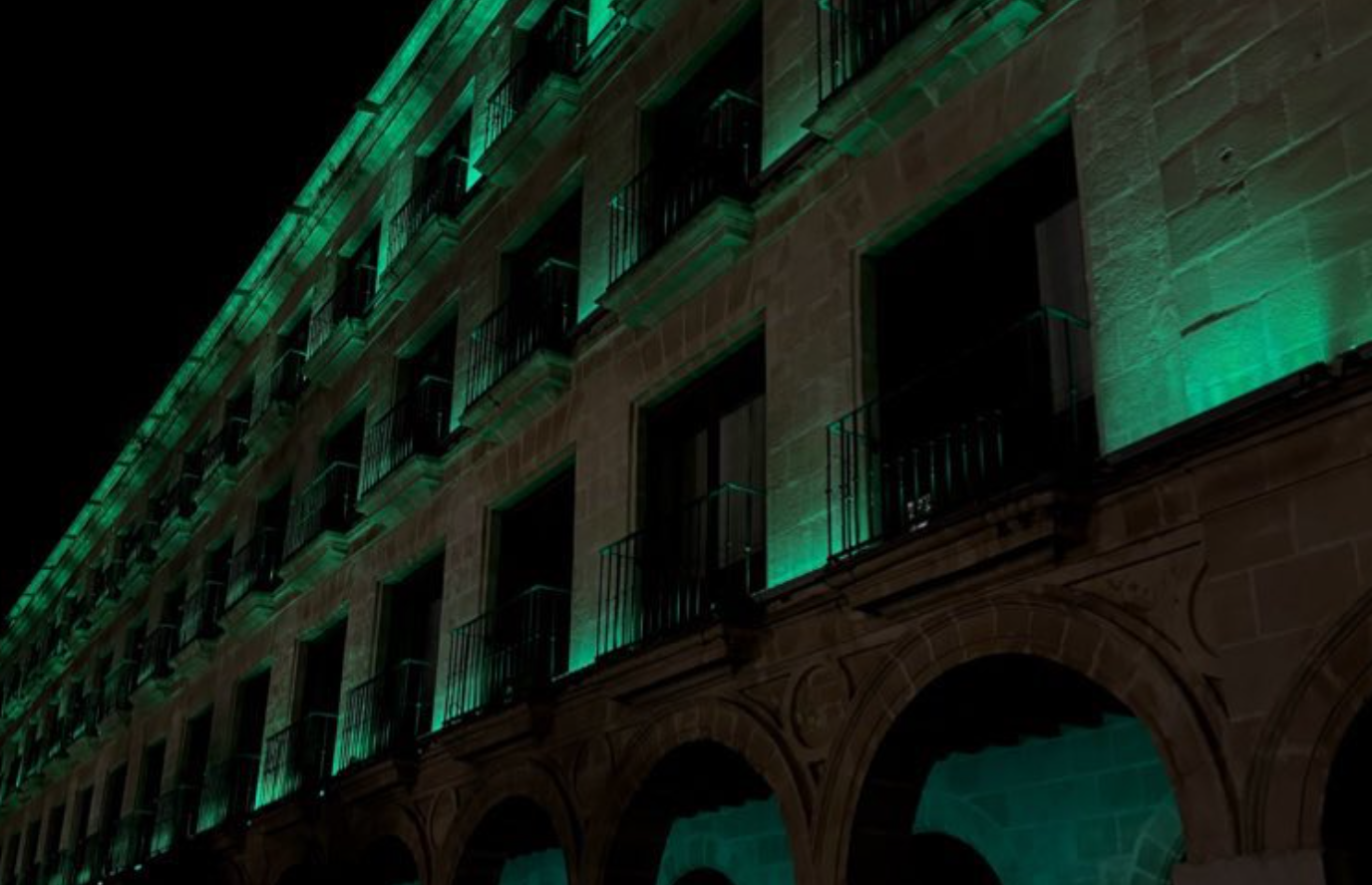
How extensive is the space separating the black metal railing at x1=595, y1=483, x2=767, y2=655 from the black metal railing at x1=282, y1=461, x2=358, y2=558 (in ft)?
22.5

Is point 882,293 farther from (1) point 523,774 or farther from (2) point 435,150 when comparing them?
(2) point 435,150

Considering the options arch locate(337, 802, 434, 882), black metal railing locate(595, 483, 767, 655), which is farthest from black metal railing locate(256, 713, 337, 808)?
black metal railing locate(595, 483, 767, 655)

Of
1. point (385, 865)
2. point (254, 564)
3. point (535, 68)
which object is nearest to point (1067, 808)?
point (385, 865)

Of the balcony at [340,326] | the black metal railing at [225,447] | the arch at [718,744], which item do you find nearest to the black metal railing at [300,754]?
the balcony at [340,326]

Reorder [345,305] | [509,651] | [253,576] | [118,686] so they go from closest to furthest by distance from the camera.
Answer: [509,651] < [345,305] < [253,576] < [118,686]

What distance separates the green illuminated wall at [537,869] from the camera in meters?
15.6

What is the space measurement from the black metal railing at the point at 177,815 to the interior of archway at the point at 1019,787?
14.5 meters

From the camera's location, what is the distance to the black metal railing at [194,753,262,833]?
2009 centimetres

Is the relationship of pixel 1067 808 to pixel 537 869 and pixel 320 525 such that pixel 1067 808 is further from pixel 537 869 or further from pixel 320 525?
pixel 320 525

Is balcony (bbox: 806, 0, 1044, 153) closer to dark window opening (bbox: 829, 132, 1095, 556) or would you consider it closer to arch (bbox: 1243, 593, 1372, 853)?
dark window opening (bbox: 829, 132, 1095, 556)

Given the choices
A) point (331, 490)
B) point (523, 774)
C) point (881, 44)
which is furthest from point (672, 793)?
point (331, 490)

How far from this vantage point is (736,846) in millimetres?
13289

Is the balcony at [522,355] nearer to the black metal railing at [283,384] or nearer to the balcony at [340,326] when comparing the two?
the balcony at [340,326]

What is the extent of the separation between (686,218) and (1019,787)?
5366 millimetres
